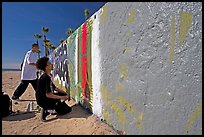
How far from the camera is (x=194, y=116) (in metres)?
1.47

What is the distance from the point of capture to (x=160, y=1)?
5.91 feet

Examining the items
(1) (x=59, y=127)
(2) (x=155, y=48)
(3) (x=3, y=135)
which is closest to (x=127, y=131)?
(2) (x=155, y=48)

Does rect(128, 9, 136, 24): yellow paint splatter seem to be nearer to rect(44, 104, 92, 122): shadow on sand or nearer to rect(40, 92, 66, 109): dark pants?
rect(44, 104, 92, 122): shadow on sand

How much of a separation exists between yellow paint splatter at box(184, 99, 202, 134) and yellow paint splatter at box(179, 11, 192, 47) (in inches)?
18.5

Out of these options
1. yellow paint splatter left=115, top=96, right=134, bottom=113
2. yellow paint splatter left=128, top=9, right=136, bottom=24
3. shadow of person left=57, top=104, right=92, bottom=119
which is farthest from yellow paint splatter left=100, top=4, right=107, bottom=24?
shadow of person left=57, top=104, right=92, bottom=119

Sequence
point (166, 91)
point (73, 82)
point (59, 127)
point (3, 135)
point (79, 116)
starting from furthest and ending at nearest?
point (73, 82) → point (79, 116) → point (59, 127) → point (3, 135) → point (166, 91)

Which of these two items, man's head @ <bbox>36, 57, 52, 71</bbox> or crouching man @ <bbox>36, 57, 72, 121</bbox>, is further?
man's head @ <bbox>36, 57, 52, 71</bbox>

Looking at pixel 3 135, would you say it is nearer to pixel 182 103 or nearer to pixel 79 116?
pixel 79 116

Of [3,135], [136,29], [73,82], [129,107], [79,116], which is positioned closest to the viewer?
[136,29]

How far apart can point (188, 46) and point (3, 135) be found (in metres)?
2.66

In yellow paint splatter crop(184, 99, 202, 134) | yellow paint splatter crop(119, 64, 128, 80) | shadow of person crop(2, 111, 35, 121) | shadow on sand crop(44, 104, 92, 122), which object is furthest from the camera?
shadow of person crop(2, 111, 35, 121)

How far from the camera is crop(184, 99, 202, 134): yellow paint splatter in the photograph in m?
1.43

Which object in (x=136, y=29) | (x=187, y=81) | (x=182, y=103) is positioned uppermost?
(x=136, y=29)

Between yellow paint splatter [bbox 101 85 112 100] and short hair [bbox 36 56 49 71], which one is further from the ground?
short hair [bbox 36 56 49 71]
